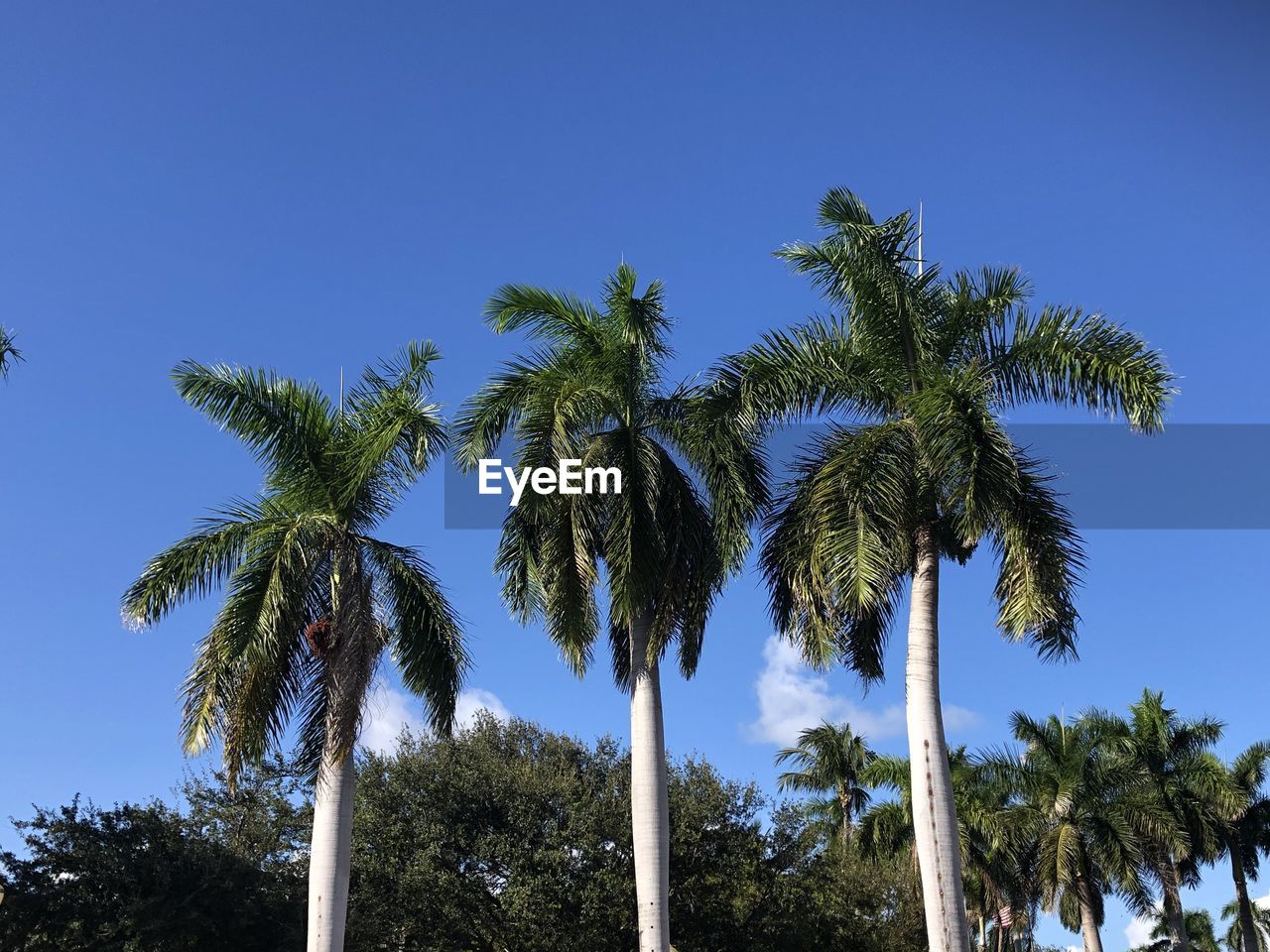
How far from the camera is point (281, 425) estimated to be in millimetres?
→ 18438

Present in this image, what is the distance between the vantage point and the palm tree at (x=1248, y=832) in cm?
4462

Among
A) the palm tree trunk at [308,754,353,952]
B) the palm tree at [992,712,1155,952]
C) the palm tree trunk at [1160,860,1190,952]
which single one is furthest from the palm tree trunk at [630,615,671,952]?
the palm tree trunk at [1160,860,1190,952]

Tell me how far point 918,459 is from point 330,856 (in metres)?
9.20

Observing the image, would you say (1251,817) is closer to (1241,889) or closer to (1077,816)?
(1241,889)

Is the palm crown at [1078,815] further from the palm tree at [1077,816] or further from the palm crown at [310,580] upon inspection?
the palm crown at [310,580]

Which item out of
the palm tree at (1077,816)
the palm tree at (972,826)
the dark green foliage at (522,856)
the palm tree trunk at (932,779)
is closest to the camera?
the palm tree trunk at (932,779)

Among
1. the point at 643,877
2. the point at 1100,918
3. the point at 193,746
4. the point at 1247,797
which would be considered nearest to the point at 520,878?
the point at 643,877

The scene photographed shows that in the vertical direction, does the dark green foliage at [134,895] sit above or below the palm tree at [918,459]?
below

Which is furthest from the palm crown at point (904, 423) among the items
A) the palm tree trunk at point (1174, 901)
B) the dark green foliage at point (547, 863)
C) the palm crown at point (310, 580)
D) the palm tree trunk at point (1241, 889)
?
the palm tree trunk at point (1241, 889)

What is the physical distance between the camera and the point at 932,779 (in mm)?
15109

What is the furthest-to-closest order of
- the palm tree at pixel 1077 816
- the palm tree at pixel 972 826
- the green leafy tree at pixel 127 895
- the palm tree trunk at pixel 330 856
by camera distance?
the palm tree at pixel 972 826 < the palm tree at pixel 1077 816 < the green leafy tree at pixel 127 895 < the palm tree trunk at pixel 330 856

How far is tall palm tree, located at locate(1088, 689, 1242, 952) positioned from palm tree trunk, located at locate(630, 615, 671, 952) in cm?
2648

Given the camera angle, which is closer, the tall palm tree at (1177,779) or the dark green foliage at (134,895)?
the dark green foliage at (134,895)

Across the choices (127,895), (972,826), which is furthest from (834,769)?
(127,895)
